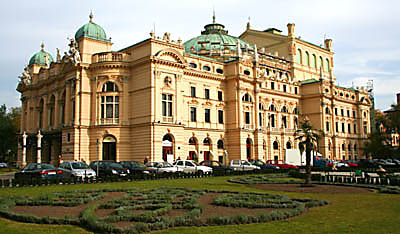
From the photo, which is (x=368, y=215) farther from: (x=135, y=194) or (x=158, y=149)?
(x=158, y=149)

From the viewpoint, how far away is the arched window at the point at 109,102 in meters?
52.0

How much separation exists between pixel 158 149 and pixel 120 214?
35.2m

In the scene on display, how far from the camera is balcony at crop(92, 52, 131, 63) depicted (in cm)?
5244

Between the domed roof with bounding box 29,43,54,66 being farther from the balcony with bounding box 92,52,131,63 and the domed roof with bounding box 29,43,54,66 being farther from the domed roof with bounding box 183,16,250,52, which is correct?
the domed roof with bounding box 183,16,250,52

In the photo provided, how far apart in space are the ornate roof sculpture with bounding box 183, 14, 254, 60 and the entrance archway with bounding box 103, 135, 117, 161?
2541 cm

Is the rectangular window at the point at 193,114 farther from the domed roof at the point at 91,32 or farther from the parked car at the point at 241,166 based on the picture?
the domed roof at the point at 91,32

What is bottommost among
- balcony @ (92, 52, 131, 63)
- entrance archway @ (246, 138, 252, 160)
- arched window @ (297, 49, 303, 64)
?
entrance archway @ (246, 138, 252, 160)

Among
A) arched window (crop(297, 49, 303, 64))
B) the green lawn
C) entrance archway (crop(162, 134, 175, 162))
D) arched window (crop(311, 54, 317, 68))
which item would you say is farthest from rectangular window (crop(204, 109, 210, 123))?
the green lawn

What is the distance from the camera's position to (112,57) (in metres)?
52.6

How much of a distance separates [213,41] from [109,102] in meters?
30.0

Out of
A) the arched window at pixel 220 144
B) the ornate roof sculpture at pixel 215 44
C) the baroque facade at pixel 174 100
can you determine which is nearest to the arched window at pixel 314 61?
the baroque facade at pixel 174 100

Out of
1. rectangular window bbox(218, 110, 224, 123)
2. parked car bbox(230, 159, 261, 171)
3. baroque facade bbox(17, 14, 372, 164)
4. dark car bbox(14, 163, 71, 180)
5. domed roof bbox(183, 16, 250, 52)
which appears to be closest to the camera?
dark car bbox(14, 163, 71, 180)

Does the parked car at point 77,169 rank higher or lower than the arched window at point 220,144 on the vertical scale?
lower

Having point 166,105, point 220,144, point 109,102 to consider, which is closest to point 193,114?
point 166,105
